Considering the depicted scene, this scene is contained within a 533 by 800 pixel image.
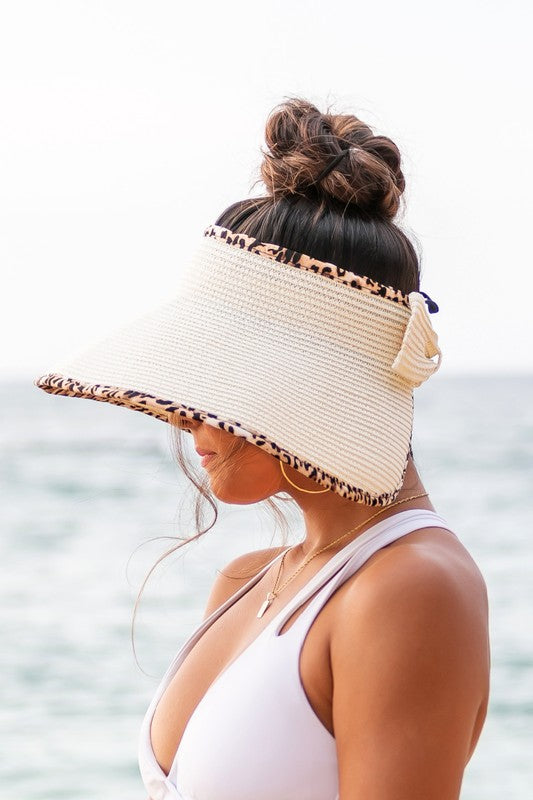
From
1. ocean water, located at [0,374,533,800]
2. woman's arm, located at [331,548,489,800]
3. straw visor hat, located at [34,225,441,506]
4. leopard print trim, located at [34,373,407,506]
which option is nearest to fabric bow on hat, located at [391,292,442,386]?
straw visor hat, located at [34,225,441,506]

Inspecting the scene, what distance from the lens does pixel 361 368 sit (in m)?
1.13

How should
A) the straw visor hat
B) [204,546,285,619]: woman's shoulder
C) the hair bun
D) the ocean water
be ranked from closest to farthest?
the straw visor hat → the hair bun → [204,546,285,619]: woman's shoulder → the ocean water

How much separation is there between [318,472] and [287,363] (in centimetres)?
12

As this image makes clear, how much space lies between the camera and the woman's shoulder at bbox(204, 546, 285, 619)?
1.46 meters

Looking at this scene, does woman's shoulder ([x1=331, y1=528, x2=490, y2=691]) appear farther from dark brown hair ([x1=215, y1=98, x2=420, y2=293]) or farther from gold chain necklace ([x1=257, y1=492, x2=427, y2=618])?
dark brown hair ([x1=215, y1=98, x2=420, y2=293])

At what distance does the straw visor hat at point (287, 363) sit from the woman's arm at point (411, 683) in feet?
0.42

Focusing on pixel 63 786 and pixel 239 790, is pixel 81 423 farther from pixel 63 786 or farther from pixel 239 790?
pixel 239 790

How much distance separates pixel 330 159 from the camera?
119 centimetres

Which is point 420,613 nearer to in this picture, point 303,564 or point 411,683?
point 411,683

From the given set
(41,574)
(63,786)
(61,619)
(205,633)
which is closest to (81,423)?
(41,574)

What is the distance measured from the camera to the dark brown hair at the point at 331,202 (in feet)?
3.77

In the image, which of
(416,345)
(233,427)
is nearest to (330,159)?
(416,345)

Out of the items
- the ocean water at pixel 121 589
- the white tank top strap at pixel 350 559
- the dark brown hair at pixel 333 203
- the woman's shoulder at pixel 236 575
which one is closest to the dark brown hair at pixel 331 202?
the dark brown hair at pixel 333 203

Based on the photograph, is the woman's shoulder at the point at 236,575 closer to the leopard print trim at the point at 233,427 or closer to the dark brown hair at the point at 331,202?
the dark brown hair at the point at 331,202
